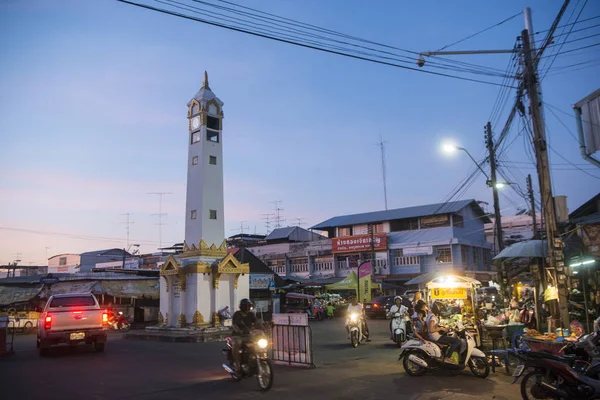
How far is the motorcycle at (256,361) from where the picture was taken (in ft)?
26.1

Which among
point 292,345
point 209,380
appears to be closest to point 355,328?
point 292,345

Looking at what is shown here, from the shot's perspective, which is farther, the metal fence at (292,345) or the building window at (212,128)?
the building window at (212,128)

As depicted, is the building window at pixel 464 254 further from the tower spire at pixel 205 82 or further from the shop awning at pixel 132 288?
the tower spire at pixel 205 82

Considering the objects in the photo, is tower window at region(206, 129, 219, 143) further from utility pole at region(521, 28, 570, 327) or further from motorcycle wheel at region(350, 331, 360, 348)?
utility pole at region(521, 28, 570, 327)

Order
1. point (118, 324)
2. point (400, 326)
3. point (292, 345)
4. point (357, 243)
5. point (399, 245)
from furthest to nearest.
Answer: point (357, 243)
point (399, 245)
point (118, 324)
point (400, 326)
point (292, 345)

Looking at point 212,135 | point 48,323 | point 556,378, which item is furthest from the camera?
point 212,135

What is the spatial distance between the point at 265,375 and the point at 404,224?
37.9 m

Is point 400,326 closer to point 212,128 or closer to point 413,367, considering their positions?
point 413,367

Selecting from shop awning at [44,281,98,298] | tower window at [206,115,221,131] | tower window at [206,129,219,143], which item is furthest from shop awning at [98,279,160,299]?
tower window at [206,115,221,131]

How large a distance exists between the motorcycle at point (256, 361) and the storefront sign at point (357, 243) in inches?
1395

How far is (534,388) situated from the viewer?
22.2ft

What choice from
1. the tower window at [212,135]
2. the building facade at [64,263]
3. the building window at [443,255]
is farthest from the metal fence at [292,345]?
the building facade at [64,263]

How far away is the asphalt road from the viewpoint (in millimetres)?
7707

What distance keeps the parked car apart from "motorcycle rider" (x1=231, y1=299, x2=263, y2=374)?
71.2 feet
